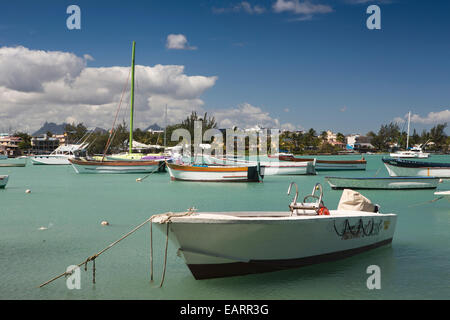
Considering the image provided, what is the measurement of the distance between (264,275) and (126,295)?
2781mm

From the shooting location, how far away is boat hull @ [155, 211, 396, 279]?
299 inches

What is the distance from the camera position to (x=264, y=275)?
861 cm

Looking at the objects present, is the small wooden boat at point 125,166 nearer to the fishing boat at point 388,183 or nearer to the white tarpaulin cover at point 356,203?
the fishing boat at point 388,183

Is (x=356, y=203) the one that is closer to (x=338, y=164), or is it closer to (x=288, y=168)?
(x=288, y=168)

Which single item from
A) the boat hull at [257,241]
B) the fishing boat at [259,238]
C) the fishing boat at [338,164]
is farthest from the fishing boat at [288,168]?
the boat hull at [257,241]

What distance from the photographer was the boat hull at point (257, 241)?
24.9 feet

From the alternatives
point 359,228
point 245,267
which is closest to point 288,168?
point 359,228

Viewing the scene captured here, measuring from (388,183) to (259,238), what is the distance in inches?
825

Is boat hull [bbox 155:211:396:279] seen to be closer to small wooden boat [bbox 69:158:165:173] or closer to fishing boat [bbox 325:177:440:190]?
fishing boat [bbox 325:177:440:190]

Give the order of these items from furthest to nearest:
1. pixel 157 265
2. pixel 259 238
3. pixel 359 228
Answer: pixel 157 265 < pixel 359 228 < pixel 259 238

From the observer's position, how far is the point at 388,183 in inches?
1043

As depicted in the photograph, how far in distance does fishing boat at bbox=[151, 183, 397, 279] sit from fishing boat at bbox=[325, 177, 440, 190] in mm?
18067

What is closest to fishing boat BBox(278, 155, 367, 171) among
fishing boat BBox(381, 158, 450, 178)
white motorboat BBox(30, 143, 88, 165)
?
fishing boat BBox(381, 158, 450, 178)
